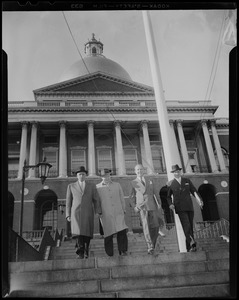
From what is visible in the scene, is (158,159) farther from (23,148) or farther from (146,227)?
(146,227)

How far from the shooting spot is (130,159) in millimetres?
29500

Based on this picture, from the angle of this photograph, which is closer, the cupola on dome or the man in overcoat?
the man in overcoat

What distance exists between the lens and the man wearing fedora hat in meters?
6.09

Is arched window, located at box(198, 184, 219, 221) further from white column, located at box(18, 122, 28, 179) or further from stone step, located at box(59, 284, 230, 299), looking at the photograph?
stone step, located at box(59, 284, 230, 299)

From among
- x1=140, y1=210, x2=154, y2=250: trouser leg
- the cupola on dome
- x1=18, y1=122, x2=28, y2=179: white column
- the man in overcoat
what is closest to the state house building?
x1=18, y1=122, x2=28, y2=179: white column

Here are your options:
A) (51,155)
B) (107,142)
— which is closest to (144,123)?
(107,142)

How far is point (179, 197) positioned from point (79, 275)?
2963mm

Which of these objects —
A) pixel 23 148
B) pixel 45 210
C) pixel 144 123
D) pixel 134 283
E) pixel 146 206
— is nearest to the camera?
pixel 134 283

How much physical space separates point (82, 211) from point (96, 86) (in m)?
28.7

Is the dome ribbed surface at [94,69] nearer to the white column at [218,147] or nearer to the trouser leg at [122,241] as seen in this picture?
the white column at [218,147]

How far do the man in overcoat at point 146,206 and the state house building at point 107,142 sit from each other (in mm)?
18620

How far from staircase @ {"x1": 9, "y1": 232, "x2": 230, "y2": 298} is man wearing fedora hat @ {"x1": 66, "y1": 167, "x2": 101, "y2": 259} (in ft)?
3.51

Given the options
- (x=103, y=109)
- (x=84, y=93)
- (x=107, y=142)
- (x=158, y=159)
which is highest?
(x=84, y=93)
